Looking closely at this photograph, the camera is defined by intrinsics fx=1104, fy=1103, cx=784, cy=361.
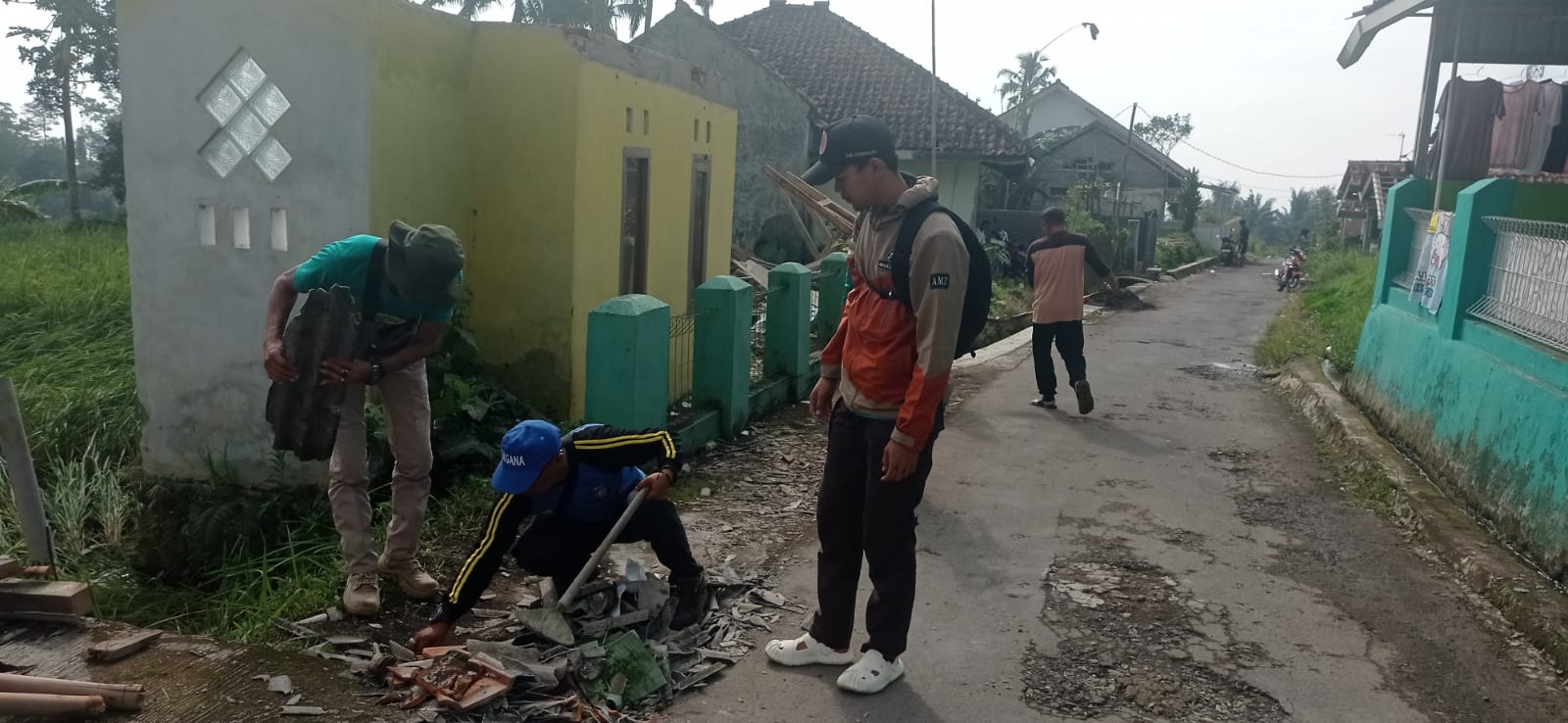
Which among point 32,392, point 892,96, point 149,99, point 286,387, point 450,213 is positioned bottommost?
point 32,392

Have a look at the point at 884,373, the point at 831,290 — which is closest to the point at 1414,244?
the point at 831,290

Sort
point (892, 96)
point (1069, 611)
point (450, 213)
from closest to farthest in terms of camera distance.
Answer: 1. point (1069, 611)
2. point (450, 213)
3. point (892, 96)

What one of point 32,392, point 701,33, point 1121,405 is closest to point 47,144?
point 701,33

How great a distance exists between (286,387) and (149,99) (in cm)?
274

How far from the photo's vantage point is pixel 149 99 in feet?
19.1

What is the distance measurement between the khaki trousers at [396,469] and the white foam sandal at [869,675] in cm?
187

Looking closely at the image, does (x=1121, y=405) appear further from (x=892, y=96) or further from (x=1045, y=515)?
(x=892, y=96)

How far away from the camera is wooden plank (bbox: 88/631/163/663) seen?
3580 mm

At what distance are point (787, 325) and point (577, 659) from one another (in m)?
5.42

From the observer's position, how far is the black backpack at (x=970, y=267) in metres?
3.46

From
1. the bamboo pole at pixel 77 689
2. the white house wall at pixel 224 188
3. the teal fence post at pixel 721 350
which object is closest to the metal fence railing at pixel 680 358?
the teal fence post at pixel 721 350

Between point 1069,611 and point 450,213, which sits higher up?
point 450,213

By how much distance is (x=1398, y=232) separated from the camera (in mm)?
9180

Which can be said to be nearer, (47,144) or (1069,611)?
(1069,611)
